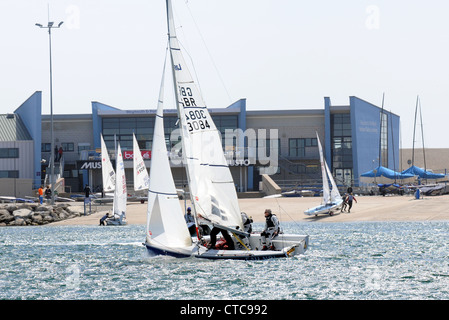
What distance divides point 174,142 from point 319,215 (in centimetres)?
2679

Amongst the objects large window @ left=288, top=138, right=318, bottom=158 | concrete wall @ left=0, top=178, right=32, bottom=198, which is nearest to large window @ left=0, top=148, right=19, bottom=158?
concrete wall @ left=0, top=178, right=32, bottom=198

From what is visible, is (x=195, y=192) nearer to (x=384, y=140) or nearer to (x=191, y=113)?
(x=191, y=113)

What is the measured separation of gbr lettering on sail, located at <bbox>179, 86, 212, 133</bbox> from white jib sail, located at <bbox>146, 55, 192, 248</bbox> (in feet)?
4.76

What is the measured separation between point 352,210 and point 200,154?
86.7 ft

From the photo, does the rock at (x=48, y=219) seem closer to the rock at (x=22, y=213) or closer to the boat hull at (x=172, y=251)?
the rock at (x=22, y=213)

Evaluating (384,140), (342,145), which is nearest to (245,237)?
(342,145)

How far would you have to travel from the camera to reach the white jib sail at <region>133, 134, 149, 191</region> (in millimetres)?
50031

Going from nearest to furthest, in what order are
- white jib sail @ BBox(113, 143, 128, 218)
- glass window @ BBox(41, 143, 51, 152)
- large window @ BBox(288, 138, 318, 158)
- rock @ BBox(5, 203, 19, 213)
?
white jib sail @ BBox(113, 143, 128, 218) → rock @ BBox(5, 203, 19, 213) → glass window @ BBox(41, 143, 51, 152) → large window @ BBox(288, 138, 318, 158)

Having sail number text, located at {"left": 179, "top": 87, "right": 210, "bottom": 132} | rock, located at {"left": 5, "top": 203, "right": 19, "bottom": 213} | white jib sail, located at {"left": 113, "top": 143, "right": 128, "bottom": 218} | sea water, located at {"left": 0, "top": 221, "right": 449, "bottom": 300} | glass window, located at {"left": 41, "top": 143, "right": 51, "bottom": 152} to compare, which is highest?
glass window, located at {"left": 41, "top": 143, "right": 51, "bottom": 152}

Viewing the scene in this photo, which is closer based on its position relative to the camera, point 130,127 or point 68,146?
point 130,127

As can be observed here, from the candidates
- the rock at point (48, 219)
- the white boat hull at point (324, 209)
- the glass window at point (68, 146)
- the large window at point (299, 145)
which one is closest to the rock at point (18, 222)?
the rock at point (48, 219)

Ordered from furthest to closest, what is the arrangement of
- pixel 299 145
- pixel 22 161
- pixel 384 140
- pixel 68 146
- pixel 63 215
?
pixel 384 140 < pixel 299 145 < pixel 68 146 < pixel 22 161 < pixel 63 215

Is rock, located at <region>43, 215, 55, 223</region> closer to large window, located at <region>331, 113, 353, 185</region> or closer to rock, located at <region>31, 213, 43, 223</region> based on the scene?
rock, located at <region>31, 213, 43, 223</region>

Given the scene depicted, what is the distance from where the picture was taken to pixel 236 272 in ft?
75.2
